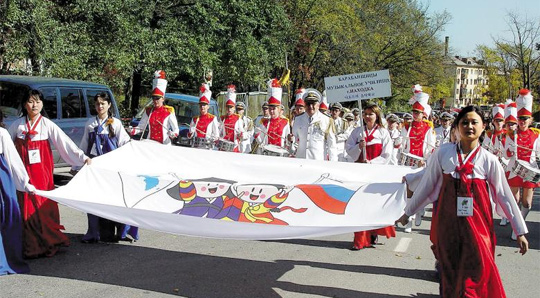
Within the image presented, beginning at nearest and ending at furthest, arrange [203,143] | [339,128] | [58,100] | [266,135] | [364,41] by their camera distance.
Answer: [203,143], [266,135], [58,100], [339,128], [364,41]

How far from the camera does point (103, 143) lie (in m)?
8.28

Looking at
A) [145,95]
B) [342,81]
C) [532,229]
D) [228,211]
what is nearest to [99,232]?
[228,211]

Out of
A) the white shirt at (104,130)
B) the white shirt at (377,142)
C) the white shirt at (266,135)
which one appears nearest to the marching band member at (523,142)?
the white shirt at (377,142)

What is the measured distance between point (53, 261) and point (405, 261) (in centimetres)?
427

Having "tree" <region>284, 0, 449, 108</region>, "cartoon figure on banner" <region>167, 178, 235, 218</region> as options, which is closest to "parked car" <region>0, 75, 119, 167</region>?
"cartoon figure on banner" <region>167, 178, 235, 218</region>

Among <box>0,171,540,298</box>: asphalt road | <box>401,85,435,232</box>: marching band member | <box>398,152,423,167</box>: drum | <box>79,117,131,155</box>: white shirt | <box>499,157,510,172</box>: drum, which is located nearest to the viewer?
<box>0,171,540,298</box>: asphalt road

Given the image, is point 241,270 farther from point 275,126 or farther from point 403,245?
point 275,126

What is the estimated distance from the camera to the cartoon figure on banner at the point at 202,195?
6602 mm

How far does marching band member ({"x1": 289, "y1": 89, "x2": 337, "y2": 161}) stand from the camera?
947 centimetres

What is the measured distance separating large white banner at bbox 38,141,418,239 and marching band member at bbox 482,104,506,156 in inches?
171

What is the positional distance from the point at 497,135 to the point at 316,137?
3.95m

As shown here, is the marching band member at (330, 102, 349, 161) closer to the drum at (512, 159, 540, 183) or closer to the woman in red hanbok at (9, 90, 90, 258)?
the drum at (512, 159, 540, 183)

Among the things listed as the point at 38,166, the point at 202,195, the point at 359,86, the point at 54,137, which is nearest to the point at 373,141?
the point at 359,86

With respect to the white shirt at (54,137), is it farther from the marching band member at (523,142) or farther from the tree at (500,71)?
the tree at (500,71)
